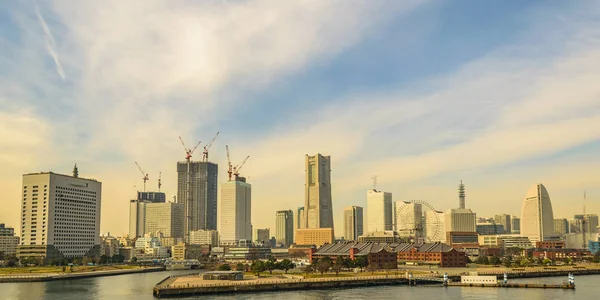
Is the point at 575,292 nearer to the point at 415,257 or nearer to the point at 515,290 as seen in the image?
the point at 515,290

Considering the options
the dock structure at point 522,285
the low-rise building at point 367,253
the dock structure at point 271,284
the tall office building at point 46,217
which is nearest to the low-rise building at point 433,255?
the low-rise building at point 367,253

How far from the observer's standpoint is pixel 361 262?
447 ft

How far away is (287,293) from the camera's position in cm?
9188

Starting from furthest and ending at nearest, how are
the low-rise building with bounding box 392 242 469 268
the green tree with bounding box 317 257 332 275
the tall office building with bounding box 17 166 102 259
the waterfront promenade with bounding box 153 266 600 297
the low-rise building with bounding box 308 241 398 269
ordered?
the tall office building with bounding box 17 166 102 259 → the low-rise building with bounding box 392 242 469 268 → the low-rise building with bounding box 308 241 398 269 → the green tree with bounding box 317 257 332 275 → the waterfront promenade with bounding box 153 266 600 297

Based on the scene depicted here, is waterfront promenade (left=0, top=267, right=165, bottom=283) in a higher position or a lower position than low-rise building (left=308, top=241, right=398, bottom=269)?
lower

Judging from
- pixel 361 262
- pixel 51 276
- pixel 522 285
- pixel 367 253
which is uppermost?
pixel 367 253

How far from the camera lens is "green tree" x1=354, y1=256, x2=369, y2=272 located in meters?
135

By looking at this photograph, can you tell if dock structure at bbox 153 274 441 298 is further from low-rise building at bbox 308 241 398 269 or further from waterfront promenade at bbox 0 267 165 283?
waterfront promenade at bbox 0 267 165 283

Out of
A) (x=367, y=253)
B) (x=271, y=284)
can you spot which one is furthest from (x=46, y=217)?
(x=271, y=284)

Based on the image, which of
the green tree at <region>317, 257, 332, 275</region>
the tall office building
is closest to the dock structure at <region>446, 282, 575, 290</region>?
the green tree at <region>317, 257, 332, 275</region>

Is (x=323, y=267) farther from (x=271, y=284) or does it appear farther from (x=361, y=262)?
(x=271, y=284)

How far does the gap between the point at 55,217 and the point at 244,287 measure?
11381cm

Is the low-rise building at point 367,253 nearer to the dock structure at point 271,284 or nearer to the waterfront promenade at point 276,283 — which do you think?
the waterfront promenade at point 276,283

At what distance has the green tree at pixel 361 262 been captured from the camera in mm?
135250
